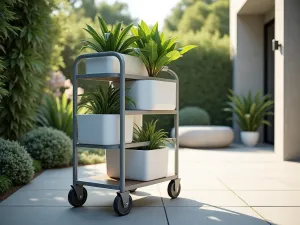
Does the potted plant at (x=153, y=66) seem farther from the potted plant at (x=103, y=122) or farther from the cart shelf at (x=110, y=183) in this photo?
the cart shelf at (x=110, y=183)

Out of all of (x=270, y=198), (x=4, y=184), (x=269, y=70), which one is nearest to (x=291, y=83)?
(x=270, y=198)

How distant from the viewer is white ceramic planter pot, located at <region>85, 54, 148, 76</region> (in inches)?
122

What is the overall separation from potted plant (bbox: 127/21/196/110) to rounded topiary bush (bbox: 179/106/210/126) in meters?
5.38

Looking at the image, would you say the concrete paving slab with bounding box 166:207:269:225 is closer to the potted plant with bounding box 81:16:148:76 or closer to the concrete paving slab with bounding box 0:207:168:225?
the concrete paving slab with bounding box 0:207:168:225

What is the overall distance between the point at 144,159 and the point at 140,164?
46 mm

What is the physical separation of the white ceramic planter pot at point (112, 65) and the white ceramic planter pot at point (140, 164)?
1.96 ft

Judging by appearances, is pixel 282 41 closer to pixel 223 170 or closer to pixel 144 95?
pixel 223 170

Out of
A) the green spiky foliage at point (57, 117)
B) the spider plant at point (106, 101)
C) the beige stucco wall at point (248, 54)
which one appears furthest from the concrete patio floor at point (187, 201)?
the beige stucco wall at point (248, 54)

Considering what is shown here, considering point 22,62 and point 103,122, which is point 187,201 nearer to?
point 103,122

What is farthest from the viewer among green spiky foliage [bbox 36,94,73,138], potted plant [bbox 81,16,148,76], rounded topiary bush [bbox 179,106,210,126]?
rounded topiary bush [bbox 179,106,210,126]

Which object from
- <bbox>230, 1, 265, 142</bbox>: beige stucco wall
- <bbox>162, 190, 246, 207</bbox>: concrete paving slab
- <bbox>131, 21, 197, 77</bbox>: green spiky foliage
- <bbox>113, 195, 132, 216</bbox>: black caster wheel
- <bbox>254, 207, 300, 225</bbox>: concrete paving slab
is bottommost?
<bbox>254, 207, 300, 225</bbox>: concrete paving slab

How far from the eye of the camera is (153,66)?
339cm

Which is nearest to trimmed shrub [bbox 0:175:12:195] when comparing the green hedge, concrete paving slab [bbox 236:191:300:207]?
concrete paving slab [bbox 236:191:300:207]

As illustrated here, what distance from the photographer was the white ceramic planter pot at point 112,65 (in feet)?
10.2
